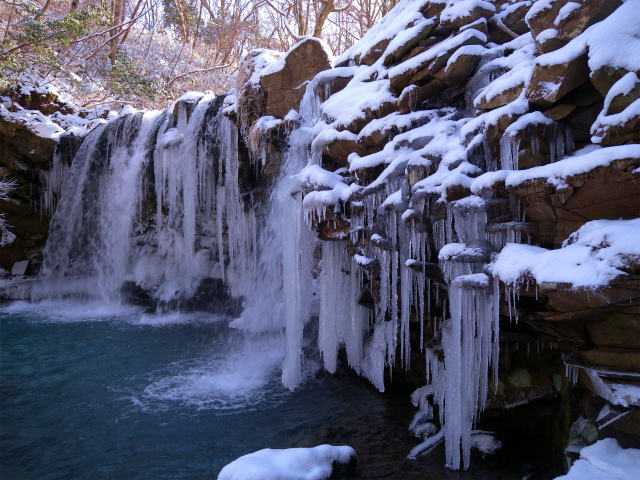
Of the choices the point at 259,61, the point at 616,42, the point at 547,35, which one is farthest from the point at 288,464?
the point at 259,61

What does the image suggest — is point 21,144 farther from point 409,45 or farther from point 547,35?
point 547,35

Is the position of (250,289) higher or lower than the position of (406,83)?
lower

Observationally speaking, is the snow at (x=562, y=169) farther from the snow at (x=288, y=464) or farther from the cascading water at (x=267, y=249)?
the snow at (x=288, y=464)

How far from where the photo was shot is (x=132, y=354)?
756 cm

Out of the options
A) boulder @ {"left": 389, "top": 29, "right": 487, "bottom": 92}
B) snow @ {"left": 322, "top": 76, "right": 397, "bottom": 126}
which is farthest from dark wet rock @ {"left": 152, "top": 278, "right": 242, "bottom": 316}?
boulder @ {"left": 389, "top": 29, "right": 487, "bottom": 92}

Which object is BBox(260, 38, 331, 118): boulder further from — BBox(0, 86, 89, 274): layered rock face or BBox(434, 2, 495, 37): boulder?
BBox(0, 86, 89, 274): layered rock face

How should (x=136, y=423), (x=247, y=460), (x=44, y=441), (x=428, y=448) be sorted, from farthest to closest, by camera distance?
(x=136, y=423)
(x=44, y=441)
(x=428, y=448)
(x=247, y=460)

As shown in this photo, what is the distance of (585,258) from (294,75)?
5.82m

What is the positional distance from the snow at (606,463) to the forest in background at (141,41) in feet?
31.8

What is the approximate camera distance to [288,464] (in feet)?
11.8

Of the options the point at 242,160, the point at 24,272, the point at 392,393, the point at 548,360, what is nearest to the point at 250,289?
the point at 242,160

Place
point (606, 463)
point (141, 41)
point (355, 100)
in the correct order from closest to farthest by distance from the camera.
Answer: point (606, 463) < point (355, 100) < point (141, 41)

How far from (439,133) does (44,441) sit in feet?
17.7

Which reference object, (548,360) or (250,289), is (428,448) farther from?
(250,289)
